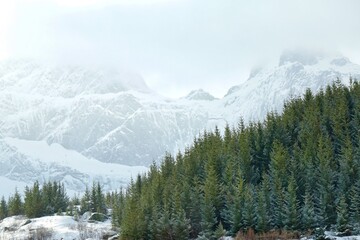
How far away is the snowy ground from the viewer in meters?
94.9

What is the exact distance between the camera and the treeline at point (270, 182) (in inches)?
2726

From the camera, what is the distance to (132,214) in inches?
3095

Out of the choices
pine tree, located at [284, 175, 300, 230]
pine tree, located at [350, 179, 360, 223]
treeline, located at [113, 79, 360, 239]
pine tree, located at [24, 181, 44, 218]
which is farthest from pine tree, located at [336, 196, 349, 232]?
pine tree, located at [24, 181, 44, 218]

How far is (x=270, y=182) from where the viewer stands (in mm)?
86125

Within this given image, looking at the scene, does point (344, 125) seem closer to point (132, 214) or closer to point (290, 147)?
point (290, 147)

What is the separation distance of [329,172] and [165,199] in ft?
83.5

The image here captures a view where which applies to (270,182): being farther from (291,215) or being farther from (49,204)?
(49,204)

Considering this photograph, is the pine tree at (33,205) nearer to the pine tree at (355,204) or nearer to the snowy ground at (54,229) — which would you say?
the snowy ground at (54,229)

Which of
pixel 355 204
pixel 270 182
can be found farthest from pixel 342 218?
pixel 270 182

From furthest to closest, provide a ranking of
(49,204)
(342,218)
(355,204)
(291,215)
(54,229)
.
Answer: (49,204) → (54,229) → (355,204) → (291,215) → (342,218)

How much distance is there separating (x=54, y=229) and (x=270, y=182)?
3985cm

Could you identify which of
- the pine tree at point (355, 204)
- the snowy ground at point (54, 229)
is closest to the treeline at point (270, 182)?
the pine tree at point (355, 204)

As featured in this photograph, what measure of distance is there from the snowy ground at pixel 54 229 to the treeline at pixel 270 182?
620cm

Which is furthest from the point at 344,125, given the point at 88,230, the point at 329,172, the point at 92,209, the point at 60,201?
the point at 60,201
